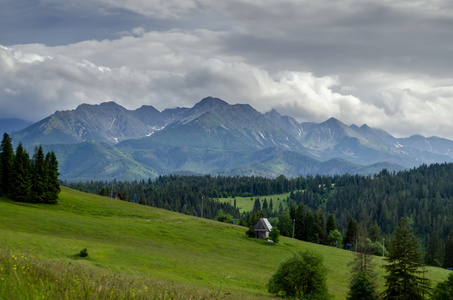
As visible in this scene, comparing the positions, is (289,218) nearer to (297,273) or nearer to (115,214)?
(115,214)

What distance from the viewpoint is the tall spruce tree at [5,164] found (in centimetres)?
9430

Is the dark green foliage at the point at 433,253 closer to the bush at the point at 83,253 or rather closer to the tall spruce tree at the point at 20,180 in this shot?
the bush at the point at 83,253

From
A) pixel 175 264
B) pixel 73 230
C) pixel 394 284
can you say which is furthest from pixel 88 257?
pixel 394 284

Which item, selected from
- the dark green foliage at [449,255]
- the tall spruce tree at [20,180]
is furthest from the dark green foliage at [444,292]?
the dark green foliage at [449,255]

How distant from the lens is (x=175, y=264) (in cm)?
5572

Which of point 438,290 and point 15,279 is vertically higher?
point 15,279

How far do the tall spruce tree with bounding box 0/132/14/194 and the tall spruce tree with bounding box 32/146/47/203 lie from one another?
549 cm

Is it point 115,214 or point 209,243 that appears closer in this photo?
point 209,243

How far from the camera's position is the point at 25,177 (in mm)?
93688

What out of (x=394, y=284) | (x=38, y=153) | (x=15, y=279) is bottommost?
(x=394, y=284)

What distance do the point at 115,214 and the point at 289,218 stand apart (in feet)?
218

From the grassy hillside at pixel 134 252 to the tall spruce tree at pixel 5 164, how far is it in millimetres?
5352

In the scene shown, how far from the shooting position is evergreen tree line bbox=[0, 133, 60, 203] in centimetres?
9362

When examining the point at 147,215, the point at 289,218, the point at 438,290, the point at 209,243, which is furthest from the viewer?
the point at 289,218
